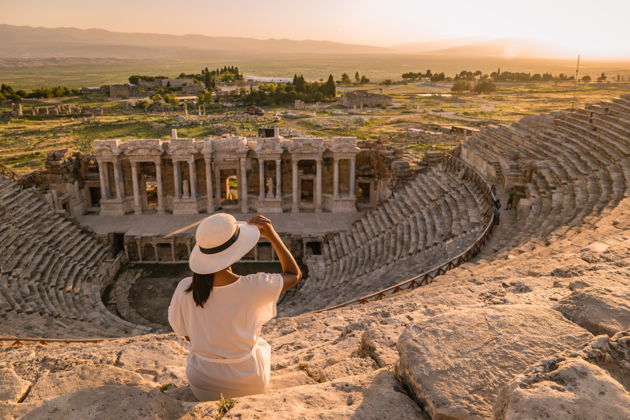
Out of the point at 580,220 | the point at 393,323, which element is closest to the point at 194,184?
the point at 580,220

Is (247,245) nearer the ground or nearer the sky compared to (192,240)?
nearer the sky

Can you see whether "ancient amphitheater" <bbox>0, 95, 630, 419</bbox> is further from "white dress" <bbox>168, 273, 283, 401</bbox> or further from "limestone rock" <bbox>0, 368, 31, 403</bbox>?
"white dress" <bbox>168, 273, 283, 401</bbox>

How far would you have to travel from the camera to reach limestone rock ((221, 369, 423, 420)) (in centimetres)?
434

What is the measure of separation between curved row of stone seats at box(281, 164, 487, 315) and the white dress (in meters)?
11.8

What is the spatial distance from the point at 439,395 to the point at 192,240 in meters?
23.7

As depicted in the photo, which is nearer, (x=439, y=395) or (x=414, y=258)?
(x=439, y=395)

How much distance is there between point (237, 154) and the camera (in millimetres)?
30000

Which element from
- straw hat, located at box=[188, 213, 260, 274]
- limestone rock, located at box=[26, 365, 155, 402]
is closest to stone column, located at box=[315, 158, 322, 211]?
straw hat, located at box=[188, 213, 260, 274]

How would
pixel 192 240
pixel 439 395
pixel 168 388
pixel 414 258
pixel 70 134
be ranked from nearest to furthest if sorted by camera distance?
1. pixel 439 395
2. pixel 168 388
3. pixel 414 258
4. pixel 192 240
5. pixel 70 134

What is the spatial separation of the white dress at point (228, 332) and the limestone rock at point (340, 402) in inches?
20.7

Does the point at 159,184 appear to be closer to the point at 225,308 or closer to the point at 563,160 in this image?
the point at 563,160

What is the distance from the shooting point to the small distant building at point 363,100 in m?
90.2

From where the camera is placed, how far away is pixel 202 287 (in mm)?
5031

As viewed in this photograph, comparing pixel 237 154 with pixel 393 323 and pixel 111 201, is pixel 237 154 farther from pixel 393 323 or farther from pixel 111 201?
pixel 393 323
